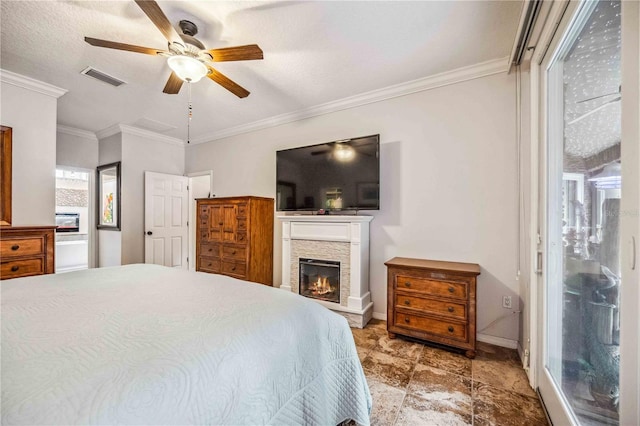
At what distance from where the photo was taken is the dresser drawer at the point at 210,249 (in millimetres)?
3810

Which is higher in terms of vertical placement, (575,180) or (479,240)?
(575,180)

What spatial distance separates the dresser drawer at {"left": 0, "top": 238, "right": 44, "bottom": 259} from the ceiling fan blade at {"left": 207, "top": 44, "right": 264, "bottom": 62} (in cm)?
239

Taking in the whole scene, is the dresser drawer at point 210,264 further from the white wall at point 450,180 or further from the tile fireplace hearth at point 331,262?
the white wall at point 450,180

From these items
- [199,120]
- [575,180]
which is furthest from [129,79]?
[575,180]

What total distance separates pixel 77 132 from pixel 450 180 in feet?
18.1

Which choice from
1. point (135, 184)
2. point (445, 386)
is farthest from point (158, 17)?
point (135, 184)

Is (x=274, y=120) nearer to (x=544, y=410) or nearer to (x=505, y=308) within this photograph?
(x=505, y=308)

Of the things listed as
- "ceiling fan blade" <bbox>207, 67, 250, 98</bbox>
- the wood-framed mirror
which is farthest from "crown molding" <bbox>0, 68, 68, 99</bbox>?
"ceiling fan blade" <bbox>207, 67, 250, 98</bbox>

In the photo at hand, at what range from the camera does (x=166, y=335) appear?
2.91 ft

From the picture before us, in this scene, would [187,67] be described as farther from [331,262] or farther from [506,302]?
[506,302]

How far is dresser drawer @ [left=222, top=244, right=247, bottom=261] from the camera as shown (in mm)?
3524

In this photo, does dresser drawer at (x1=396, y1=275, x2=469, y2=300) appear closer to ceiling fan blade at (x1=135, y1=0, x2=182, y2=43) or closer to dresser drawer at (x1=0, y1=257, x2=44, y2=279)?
ceiling fan blade at (x1=135, y1=0, x2=182, y2=43)

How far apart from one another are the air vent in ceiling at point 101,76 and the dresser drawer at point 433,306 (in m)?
3.59

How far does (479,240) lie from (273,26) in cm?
253
